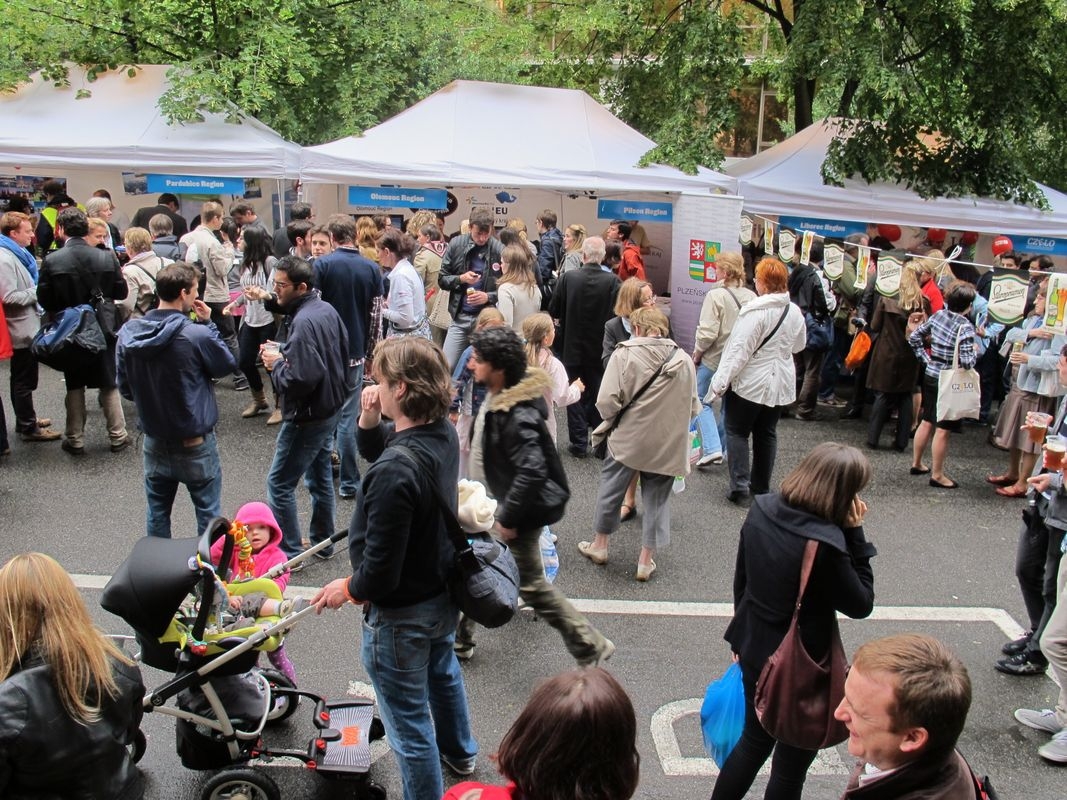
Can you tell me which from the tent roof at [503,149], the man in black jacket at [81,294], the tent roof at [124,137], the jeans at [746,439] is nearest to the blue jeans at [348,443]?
the man in black jacket at [81,294]

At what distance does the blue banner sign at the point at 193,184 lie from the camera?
1025 centimetres

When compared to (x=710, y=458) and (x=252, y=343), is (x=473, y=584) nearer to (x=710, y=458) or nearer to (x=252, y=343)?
(x=710, y=458)

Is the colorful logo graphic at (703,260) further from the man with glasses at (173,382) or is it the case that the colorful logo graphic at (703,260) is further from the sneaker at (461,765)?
the sneaker at (461,765)

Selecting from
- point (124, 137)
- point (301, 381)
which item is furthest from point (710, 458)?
point (124, 137)

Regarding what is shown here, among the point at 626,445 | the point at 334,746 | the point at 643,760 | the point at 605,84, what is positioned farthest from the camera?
the point at 605,84

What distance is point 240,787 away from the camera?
11.7 ft

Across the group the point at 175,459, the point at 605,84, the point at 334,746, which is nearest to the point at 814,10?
the point at 605,84

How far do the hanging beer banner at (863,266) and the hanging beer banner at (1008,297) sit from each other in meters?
1.18

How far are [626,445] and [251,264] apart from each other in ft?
13.8

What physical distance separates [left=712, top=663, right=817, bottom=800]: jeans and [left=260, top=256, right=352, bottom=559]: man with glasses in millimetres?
2788

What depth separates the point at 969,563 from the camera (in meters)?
6.43

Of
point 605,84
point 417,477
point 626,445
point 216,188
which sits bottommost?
point 626,445

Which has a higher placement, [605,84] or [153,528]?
[605,84]

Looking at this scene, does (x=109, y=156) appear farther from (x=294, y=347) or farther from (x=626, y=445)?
(x=626, y=445)
